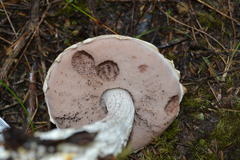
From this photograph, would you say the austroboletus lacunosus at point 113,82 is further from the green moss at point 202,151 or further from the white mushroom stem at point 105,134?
the green moss at point 202,151

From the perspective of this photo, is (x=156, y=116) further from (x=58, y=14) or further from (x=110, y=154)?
(x=58, y=14)

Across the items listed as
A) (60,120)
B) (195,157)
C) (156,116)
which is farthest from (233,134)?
(60,120)

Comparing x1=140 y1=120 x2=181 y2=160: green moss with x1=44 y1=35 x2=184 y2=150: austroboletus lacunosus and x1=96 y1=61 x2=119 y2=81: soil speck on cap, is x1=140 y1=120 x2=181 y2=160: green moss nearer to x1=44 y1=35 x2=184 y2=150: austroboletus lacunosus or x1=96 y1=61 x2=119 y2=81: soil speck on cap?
x1=44 y1=35 x2=184 y2=150: austroboletus lacunosus

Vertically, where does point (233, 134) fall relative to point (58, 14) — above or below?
below

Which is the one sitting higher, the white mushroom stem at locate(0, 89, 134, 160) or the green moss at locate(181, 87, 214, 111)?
the white mushroom stem at locate(0, 89, 134, 160)

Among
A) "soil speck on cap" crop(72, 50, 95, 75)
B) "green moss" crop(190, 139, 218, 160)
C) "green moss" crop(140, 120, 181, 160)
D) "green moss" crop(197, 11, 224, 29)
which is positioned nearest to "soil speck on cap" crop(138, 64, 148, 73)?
"soil speck on cap" crop(72, 50, 95, 75)

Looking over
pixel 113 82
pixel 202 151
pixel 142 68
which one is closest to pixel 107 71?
pixel 113 82

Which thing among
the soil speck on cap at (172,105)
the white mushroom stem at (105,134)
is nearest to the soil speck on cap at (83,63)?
the white mushroom stem at (105,134)

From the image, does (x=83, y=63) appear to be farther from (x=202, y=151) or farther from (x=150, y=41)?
(x=202, y=151)
